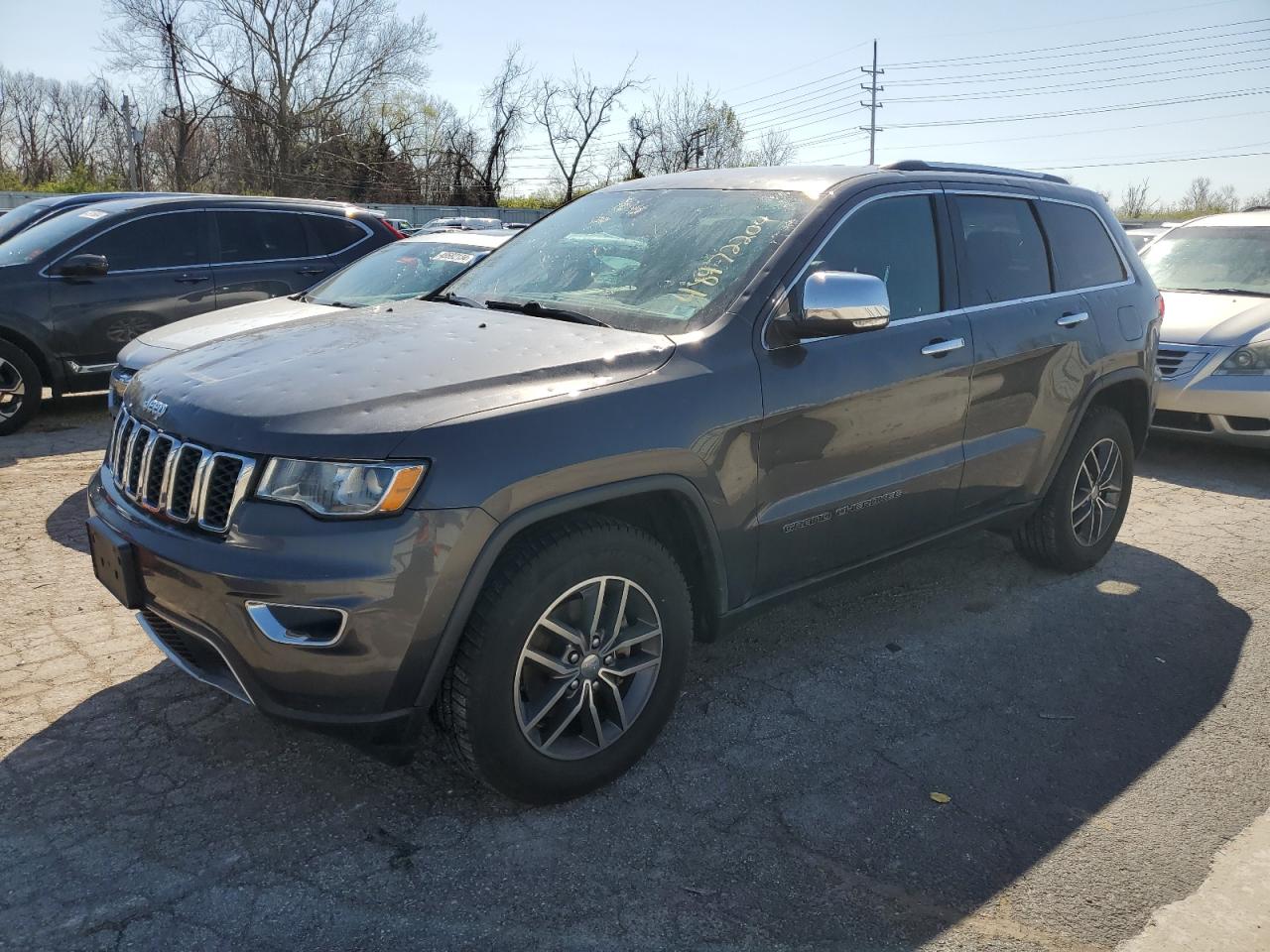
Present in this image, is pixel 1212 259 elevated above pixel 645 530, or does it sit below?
above

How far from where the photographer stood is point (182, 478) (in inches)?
105

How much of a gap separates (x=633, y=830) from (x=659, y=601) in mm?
647

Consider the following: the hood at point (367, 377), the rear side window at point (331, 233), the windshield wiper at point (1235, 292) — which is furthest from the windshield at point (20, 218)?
the windshield wiper at point (1235, 292)

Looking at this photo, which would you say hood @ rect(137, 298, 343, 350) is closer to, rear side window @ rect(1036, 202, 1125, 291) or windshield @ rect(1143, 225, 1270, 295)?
rear side window @ rect(1036, 202, 1125, 291)

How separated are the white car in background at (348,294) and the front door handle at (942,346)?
9.74 feet

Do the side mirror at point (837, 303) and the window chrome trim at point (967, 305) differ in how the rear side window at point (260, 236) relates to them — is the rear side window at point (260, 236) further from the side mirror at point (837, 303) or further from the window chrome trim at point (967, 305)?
the side mirror at point (837, 303)

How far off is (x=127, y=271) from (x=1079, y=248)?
6.83m

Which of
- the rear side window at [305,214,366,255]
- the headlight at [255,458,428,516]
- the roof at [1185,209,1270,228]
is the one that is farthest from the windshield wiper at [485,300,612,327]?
the roof at [1185,209,1270,228]

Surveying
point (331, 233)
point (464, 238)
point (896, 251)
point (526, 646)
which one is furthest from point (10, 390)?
point (896, 251)

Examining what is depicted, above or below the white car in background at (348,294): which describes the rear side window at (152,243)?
above

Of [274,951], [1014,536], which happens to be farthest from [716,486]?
[1014,536]

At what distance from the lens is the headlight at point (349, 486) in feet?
8.05

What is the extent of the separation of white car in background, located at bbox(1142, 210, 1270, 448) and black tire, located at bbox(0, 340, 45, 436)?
8.16m

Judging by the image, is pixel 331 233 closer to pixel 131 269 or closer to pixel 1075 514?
pixel 131 269
